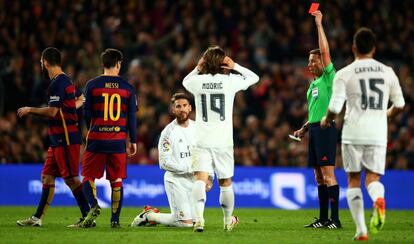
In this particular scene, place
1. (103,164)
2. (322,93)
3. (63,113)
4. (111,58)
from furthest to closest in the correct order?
1. (322,93)
2. (63,113)
3. (103,164)
4. (111,58)

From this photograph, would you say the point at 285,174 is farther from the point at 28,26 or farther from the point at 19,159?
the point at 28,26

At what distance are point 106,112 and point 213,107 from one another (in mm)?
1562

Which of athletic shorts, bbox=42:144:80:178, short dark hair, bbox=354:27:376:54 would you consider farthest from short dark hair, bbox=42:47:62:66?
short dark hair, bbox=354:27:376:54

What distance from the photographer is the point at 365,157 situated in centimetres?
1021

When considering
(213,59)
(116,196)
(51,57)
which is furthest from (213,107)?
(51,57)

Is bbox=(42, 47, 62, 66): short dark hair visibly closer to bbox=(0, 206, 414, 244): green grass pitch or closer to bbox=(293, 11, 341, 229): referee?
bbox=(0, 206, 414, 244): green grass pitch

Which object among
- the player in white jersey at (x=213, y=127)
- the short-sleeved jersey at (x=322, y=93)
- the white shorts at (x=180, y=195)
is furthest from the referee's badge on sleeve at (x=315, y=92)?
the white shorts at (x=180, y=195)

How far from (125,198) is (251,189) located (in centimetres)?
271

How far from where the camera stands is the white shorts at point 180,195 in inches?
509

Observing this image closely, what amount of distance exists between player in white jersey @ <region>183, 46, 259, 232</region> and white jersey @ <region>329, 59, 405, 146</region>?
1.75 metres

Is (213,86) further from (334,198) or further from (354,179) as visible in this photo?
(334,198)

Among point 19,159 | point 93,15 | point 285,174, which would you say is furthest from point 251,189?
point 93,15

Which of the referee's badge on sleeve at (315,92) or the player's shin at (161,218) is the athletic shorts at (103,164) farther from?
the referee's badge on sleeve at (315,92)

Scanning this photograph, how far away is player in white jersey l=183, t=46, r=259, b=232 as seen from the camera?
11.4m
